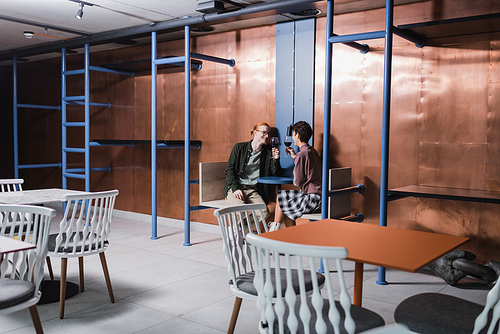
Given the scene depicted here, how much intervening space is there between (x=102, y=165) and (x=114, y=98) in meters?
1.10

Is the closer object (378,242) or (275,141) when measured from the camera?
(378,242)

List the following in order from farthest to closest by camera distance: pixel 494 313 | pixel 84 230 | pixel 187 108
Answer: pixel 187 108, pixel 84 230, pixel 494 313

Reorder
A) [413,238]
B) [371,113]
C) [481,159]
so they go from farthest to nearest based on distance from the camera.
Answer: [371,113], [481,159], [413,238]

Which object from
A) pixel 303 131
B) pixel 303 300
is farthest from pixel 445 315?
pixel 303 131

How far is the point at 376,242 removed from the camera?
2.15 m

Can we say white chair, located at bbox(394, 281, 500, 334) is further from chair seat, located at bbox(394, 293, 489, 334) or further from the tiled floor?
the tiled floor

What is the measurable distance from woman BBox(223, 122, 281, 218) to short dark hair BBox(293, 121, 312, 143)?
20.5 inches

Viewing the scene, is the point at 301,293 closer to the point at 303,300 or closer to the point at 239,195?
the point at 303,300

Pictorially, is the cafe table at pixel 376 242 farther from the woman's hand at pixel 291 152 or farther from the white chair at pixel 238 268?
the woman's hand at pixel 291 152

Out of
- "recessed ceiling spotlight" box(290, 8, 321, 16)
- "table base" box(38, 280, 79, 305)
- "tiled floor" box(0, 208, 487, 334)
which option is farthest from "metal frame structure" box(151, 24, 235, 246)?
"table base" box(38, 280, 79, 305)

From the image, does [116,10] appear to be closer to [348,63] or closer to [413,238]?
[348,63]

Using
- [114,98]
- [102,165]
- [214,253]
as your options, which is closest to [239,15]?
[214,253]

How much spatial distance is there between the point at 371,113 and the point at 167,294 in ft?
8.93

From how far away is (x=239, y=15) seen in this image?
4723 millimetres
